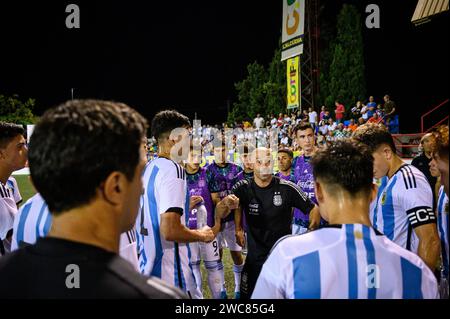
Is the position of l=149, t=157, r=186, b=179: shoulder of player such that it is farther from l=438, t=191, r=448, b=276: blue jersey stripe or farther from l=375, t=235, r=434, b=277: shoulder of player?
l=438, t=191, r=448, b=276: blue jersey stripe

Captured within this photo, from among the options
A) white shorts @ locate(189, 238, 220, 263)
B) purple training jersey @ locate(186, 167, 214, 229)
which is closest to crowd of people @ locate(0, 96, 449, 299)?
white shorts @ locate(189, 238, 220, 263)

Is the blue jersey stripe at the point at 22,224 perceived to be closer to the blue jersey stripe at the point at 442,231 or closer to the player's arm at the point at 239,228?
the player's arm at the point at 239,228

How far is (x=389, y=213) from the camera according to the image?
284 cm

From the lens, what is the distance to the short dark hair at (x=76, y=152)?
104 centimetres

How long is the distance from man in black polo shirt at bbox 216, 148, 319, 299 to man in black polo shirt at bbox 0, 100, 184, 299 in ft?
9.03

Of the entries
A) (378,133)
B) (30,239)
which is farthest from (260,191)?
(30,239)

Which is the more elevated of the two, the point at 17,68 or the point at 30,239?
the point at 17,68

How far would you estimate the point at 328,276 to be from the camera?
4.91ft

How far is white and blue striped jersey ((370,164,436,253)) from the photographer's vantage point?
2.59m

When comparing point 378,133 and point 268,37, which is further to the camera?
point 268,37
